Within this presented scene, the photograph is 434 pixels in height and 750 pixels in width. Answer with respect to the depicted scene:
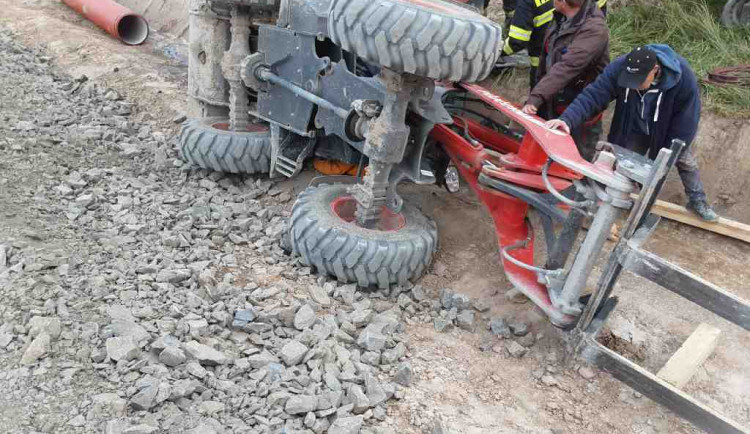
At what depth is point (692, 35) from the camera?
6.04 metres

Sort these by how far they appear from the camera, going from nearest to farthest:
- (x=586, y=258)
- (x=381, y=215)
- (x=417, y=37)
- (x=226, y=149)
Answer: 1. (x=417, y=37)
2. (x=586, y=258)
3. (x=381, y=215)
4. (x=226, y=149)

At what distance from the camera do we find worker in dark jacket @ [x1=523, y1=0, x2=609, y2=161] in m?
4.37

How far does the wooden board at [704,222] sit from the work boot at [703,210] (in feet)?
0.11

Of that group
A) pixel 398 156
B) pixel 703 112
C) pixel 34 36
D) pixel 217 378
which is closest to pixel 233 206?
pixel 398 156

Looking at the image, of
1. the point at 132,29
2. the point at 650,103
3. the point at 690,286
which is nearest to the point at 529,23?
the point at 650,103

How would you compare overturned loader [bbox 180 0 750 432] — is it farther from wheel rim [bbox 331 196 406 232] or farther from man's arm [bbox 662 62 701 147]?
man's arm [bbox 662 62 701 147]

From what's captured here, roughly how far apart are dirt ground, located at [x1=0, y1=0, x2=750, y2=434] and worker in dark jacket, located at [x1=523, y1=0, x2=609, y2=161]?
0.90 metres

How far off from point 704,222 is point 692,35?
239 cm

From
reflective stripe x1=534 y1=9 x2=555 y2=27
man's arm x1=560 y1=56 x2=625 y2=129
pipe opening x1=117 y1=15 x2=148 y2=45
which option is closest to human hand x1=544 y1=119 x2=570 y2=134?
man's arm x1=560 y1=56 x2=625 y2=129

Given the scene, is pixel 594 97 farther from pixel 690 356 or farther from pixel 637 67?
pixel 690 356

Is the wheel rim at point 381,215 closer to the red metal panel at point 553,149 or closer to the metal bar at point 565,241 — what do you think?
the red metal panel at point 553,149

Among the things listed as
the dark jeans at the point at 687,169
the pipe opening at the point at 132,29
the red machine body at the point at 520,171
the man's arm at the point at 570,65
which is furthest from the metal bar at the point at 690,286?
the pipe opening at the point at 132,29

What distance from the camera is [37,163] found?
15.6 feet

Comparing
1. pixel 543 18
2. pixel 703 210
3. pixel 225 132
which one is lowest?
pixel 225 132
